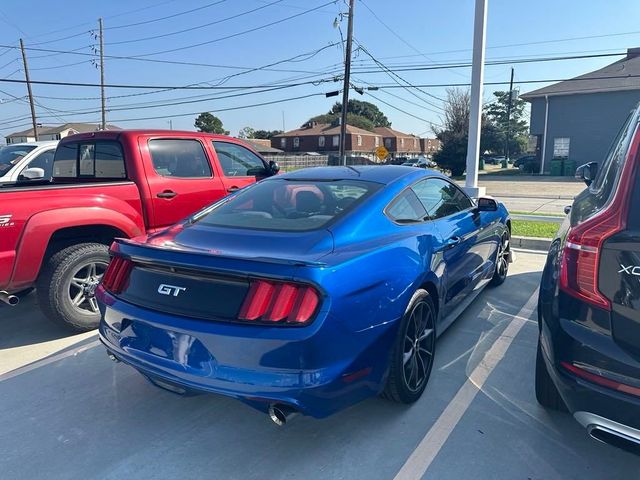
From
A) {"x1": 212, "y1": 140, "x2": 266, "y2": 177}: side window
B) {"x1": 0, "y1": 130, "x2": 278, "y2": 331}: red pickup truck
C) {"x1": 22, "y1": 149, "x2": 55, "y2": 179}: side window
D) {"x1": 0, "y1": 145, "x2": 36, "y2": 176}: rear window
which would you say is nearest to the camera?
{"x1": 0, "y1": 130, "x2": 278, "y2": 331}: red pickup truck

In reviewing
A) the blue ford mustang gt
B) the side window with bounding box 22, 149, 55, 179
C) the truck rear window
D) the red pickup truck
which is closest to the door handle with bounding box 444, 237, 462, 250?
the blue ford mustang gt

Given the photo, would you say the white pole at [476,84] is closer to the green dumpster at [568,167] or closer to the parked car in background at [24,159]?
the parked car in background at [24,159]

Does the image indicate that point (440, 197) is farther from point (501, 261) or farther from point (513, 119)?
point (513, 119)

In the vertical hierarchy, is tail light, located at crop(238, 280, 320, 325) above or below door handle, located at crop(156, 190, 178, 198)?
below

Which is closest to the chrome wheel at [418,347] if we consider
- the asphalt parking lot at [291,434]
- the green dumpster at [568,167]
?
the asphalt parking lot at [291,434]

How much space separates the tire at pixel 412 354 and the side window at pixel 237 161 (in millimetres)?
3369

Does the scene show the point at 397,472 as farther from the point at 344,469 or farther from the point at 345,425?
the point at 345,425

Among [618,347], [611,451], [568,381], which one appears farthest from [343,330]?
[611,451]

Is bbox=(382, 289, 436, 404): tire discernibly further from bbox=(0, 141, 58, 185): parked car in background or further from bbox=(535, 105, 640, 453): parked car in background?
bbox=(0, 141, 58, 185): parked car in background

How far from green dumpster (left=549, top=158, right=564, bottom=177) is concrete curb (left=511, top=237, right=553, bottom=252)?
27.6 m

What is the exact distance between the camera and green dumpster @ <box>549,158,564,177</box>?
106 feet

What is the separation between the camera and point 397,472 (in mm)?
2480

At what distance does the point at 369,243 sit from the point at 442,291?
3.11 ft

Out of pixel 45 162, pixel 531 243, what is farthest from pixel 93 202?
pixel 531 243
